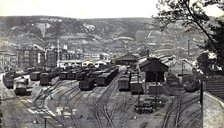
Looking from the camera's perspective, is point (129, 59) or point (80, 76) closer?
point (80, 76)

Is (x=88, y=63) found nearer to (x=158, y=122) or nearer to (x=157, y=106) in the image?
(x=157, y=106)

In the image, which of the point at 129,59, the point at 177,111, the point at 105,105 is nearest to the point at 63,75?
the point at 105,105

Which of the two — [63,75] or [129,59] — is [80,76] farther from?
[129,59]

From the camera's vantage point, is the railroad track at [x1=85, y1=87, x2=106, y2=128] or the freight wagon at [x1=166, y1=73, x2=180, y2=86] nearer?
the railroad track at [x1=85, y1=87, x2=106, y2=128]

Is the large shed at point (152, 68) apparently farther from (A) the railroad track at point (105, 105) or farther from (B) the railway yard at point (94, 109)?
(A) the railroad track at point (105, 105)

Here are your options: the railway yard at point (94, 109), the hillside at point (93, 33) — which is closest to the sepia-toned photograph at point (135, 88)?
the railway yard at point (94, 109)

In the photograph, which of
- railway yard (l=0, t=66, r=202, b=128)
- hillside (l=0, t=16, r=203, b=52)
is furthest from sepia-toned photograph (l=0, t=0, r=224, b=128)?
hillside (l=0, t=16, r=203, b=52)

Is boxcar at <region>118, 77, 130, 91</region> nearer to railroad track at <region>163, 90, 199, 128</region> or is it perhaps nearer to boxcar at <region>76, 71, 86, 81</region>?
railroad track at <region>163, 90, 199, 128</region>

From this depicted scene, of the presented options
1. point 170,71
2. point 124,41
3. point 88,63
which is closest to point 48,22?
point 124,41
